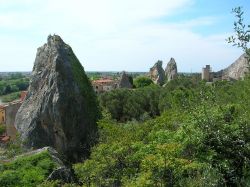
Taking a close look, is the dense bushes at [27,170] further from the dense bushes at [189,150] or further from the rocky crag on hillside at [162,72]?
the rocky crag on hillside at [162,72]

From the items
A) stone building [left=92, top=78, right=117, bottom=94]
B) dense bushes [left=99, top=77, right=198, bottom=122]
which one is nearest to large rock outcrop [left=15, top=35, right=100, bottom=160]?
dense bushes [left=99, top=77, right=198, bottom=122]

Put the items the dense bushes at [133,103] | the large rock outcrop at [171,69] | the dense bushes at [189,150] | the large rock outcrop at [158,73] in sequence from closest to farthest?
the dense bushes at [189,150] → the dense bushes at [133,103] → the large rock outcrop at [158,73] → the large rock outcrop at [171,69]

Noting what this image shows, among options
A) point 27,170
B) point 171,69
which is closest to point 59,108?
point 27,170

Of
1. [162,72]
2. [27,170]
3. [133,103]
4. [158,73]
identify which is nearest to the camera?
[27,170]

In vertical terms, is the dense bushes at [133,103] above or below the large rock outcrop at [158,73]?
below

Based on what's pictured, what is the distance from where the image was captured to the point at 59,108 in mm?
27688

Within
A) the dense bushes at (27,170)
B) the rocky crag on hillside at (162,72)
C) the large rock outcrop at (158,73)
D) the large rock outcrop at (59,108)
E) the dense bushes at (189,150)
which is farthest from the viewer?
the rocky crag on hillside at (162,72)

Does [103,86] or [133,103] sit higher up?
[133,103]

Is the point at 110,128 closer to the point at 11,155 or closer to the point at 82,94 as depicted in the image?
the point at 11,155

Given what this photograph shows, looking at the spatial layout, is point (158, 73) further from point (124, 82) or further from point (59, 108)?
point (59, 108)

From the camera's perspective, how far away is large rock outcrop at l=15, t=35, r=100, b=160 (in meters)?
27.6

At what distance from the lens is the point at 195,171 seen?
13.1 meters

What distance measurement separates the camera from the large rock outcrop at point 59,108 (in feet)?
90.5

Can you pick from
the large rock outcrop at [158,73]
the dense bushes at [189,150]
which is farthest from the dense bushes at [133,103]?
the large rock outcrop at [158,73]
